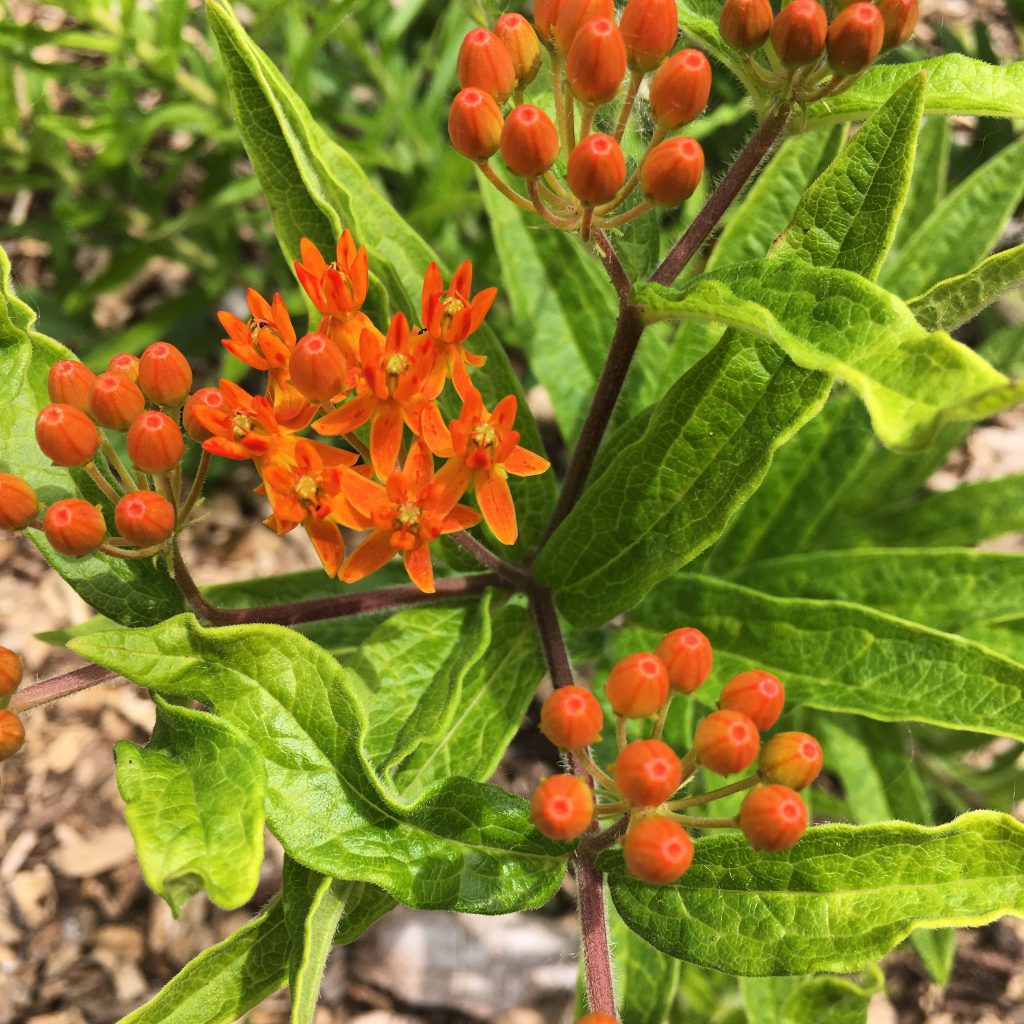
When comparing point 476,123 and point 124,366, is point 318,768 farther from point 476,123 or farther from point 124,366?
point 476,123

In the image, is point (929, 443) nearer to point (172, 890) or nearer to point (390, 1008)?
point (172, 890)

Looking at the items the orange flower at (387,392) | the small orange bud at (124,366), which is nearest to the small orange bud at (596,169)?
the orange flower at (387,392)

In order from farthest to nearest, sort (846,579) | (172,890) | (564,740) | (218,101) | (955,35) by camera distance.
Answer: (955,35), (218,101), (846,579), (564,740), (172,890)

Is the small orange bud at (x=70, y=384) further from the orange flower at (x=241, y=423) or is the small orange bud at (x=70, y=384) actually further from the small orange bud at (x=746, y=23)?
the small orange bud at (x=746, y=23)

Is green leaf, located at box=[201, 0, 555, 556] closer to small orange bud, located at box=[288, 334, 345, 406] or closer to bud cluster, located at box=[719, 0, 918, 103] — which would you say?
small orange bud, located at box=[288, 334, 345, 406]

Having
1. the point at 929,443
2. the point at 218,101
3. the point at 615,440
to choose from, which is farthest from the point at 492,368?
the point at 218,101

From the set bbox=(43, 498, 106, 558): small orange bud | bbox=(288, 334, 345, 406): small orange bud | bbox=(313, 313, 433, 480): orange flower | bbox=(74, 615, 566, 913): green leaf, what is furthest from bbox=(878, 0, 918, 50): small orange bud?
bbox=(43, 498, 106, 558): small orange bud
